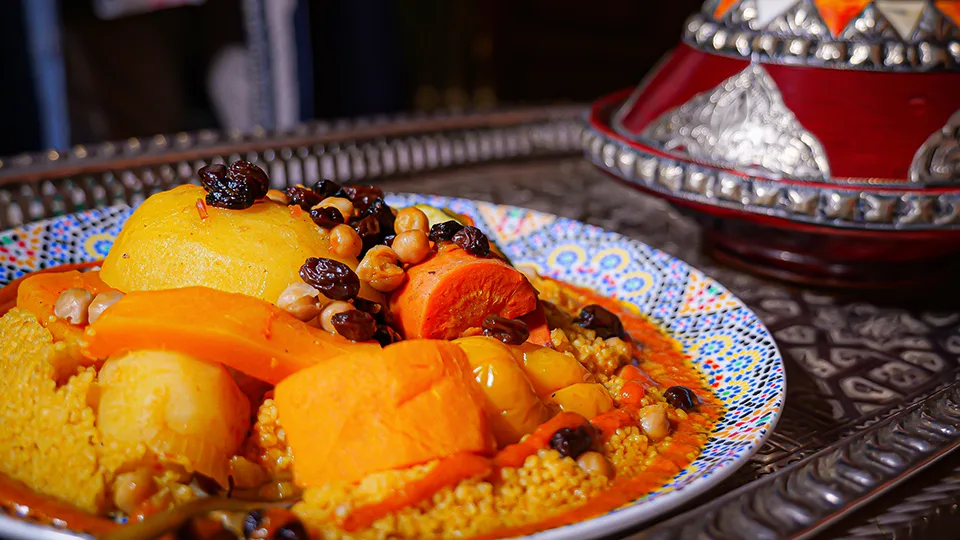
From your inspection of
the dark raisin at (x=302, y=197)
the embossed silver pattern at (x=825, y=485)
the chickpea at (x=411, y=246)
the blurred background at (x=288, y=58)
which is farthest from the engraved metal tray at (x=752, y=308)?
the blurred background at (x=288, y=58)

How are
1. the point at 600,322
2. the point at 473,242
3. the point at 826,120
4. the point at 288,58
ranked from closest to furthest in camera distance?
the point at 473,242 → the point at 600,322 → the point at 826,120 → the point at 288,58

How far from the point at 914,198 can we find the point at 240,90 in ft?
12.4

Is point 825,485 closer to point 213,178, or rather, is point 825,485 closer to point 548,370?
point 548,370

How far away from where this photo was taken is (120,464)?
3.41 feet

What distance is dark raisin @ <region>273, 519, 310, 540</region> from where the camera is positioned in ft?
3.10

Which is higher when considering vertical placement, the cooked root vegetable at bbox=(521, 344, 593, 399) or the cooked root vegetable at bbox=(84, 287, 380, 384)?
the cooked root vegetable at bbox=(84, 287, 380, 384)

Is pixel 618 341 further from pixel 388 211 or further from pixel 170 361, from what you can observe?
pixel 170 361

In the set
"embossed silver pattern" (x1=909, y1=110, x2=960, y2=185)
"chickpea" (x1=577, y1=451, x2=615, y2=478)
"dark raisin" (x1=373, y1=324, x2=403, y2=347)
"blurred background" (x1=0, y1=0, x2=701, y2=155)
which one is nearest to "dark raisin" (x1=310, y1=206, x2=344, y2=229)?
"dark raisin" (x1=373, y1=324, x2=403, y2=347)

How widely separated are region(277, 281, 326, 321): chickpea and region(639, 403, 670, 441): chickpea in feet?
1.65

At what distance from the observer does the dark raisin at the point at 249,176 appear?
135 centimetres

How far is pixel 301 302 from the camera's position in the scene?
1216 mm

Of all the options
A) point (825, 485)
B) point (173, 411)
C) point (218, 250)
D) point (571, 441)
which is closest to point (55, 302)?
point (218, 250)

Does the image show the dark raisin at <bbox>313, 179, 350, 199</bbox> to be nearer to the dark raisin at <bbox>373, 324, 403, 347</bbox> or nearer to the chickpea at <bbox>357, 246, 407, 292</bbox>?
the chickpea at <bbox>357, 246, 407, 292</bbox>

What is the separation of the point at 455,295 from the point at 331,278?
0.20 metres
